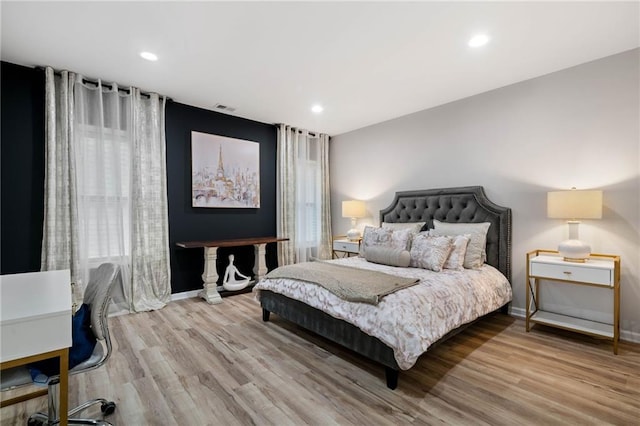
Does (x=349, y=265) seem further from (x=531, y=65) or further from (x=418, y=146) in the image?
(x=531, y=65)

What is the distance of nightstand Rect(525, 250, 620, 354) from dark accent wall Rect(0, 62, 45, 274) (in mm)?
4844

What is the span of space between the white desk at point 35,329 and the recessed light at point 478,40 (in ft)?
10.4

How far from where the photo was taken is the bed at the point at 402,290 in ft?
6.76

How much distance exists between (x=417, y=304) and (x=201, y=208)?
10.7ft

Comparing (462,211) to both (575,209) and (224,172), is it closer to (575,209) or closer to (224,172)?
(575,209)

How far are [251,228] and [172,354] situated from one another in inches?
97.8

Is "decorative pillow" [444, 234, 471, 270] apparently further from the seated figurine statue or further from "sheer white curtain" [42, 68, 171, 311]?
"sheer white curtain" [42, 68, 171, 311]

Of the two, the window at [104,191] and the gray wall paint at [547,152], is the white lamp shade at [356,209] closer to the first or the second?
the gray wall paint at [547,152]

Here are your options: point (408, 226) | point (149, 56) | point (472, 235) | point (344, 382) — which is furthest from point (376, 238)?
point (149, 56)

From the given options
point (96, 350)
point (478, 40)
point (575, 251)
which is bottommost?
point (96, 350)

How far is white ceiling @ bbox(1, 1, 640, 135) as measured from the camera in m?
2.14

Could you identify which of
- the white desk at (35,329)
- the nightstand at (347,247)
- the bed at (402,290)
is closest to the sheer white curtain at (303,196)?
the nightstand at (347,247)

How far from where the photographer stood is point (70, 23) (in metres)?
2.29

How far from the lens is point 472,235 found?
129 inches
